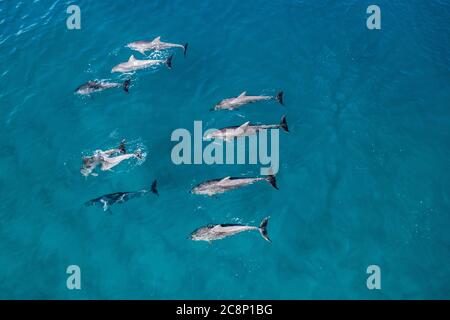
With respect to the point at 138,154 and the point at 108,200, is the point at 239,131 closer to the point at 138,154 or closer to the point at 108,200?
the point at 138,154

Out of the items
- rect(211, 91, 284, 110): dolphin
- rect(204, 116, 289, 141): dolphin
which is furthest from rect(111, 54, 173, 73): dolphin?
rect(204, 116, 289, 141): dolphin

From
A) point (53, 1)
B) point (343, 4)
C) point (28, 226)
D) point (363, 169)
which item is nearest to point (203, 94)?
point (363, 169)

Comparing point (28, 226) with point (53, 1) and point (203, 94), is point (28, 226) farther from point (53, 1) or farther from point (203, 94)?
point (53, 1)

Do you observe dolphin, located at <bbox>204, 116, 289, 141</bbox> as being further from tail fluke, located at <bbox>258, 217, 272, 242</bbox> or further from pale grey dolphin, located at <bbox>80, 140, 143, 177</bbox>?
tail fluke, located at <bbox>258, 217, 272, 242</bbox>

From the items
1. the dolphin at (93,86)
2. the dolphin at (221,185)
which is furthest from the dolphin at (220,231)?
the dolphin at (93,86)

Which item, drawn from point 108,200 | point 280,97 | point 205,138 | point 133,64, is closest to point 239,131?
point 205,138

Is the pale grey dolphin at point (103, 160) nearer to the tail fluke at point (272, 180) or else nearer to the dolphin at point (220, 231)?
the dolphin at point (220, 231)

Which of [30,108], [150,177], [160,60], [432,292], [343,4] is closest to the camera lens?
[432,292]
